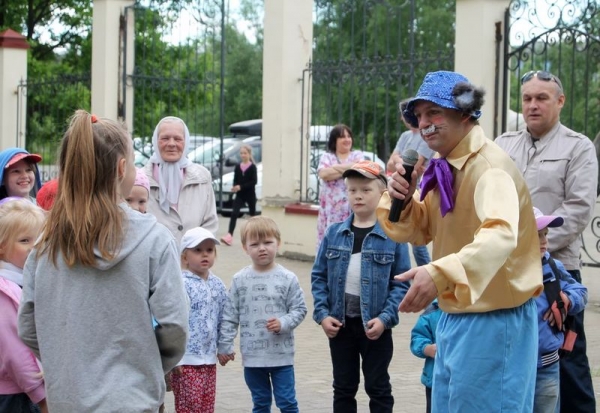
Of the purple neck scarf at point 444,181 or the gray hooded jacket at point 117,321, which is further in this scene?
the purple neck scarf at point 444,181

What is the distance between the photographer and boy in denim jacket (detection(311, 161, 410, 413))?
5844 mm

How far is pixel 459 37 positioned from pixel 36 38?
555 inches

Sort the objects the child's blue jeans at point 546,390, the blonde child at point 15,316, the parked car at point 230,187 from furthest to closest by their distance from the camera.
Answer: the parked car at point 230,187 → the child's blue jeans at point 546,390 → the blonde child at point 15,316

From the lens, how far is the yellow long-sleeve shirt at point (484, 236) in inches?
146

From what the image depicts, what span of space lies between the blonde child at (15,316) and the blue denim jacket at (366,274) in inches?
69.9

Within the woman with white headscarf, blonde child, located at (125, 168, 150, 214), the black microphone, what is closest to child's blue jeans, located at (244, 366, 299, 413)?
blonde child, located at (125, 168, 150, 214)

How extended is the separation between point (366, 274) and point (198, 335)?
0.96 m

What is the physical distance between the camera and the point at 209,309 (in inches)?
233

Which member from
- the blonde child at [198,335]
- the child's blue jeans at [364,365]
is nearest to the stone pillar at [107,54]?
the blonde child at [198,335]

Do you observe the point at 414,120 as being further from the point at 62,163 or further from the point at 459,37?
the point at 459,37

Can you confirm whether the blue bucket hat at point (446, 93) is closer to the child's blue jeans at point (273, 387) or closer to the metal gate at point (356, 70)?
the child's blue jeans at point (273, 387)

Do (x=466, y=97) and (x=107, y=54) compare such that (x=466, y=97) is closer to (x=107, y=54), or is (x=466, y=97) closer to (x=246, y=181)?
(x=107, y=54)

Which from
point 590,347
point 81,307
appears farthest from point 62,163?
point 590,347

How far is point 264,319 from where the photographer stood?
19.7ft
